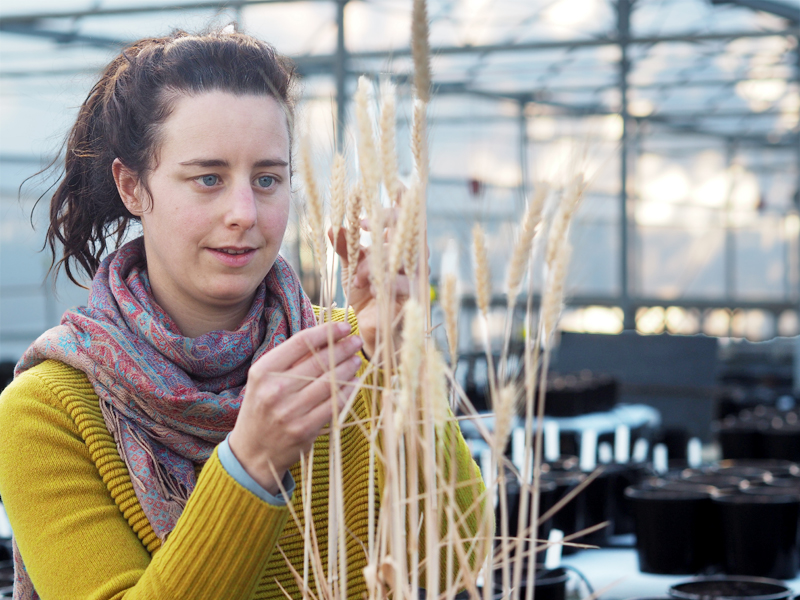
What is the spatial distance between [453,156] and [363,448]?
10310mm

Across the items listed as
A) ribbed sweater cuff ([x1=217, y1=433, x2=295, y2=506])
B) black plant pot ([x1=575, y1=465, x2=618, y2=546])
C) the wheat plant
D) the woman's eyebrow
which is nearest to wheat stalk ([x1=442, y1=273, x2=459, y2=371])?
the wheat plant

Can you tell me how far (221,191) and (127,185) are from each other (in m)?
0.17

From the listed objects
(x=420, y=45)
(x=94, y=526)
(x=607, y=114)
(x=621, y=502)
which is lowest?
(x=621, y=502)

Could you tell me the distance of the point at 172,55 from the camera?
2.95 ft

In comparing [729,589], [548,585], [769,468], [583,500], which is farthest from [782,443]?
[548,585]

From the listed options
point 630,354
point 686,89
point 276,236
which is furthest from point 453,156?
point 276,236

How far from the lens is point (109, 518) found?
0.82 meters

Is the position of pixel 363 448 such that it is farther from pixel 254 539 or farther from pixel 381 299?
pixel 381 299

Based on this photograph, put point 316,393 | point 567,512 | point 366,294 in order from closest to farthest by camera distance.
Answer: point 316,393
point 366,294
point 567,512

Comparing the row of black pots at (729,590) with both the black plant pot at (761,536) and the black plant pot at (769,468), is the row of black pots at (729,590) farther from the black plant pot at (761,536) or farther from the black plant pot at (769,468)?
the black plant pot at (769,468)

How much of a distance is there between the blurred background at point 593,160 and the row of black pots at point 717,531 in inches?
1.6

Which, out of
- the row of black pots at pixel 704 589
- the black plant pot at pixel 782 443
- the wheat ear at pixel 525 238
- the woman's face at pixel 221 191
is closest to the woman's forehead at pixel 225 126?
the woman's face at pixel 221 191

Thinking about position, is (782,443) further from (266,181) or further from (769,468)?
(266,181)

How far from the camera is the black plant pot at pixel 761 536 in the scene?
4.56 ft
